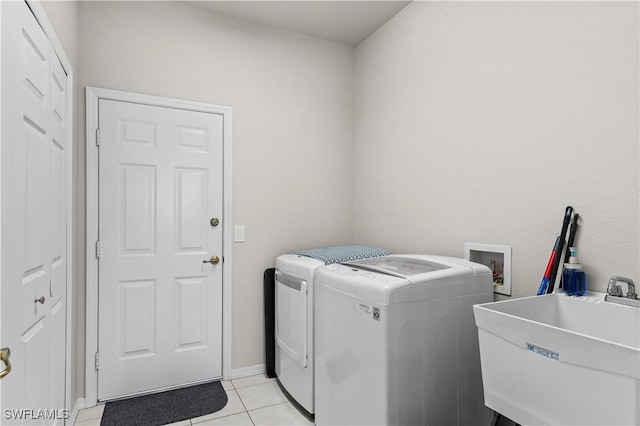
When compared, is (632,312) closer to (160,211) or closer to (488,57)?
(488,57)

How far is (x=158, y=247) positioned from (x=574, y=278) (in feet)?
7.90

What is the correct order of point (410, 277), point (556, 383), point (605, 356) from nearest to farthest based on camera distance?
1. point (605, 356)
2. point (556, 383)
3. point (410, 277)

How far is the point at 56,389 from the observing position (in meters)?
1.79

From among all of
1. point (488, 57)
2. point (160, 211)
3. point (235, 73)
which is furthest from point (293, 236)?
point (488, 57)

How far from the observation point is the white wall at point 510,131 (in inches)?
58.1

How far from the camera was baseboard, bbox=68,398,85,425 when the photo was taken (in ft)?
7.00

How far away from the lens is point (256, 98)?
9.43 feet

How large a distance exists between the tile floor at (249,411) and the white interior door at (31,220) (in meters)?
0.46

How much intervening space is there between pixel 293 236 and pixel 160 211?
40.3 inches

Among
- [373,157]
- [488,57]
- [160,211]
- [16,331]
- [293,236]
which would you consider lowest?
[16,331]

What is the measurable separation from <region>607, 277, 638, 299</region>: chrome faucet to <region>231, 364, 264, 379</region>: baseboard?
7.66ft

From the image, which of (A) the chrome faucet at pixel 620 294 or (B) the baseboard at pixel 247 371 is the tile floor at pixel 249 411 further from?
A: (A) the chrome faucet at pixel 620 294

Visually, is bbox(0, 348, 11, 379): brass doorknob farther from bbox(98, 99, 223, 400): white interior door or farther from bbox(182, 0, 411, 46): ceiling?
bbox(182, 0, 411, 46): ceiling

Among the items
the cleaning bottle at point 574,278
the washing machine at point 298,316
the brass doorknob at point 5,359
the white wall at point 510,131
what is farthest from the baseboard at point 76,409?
the cleaning bottle at point 574,278
